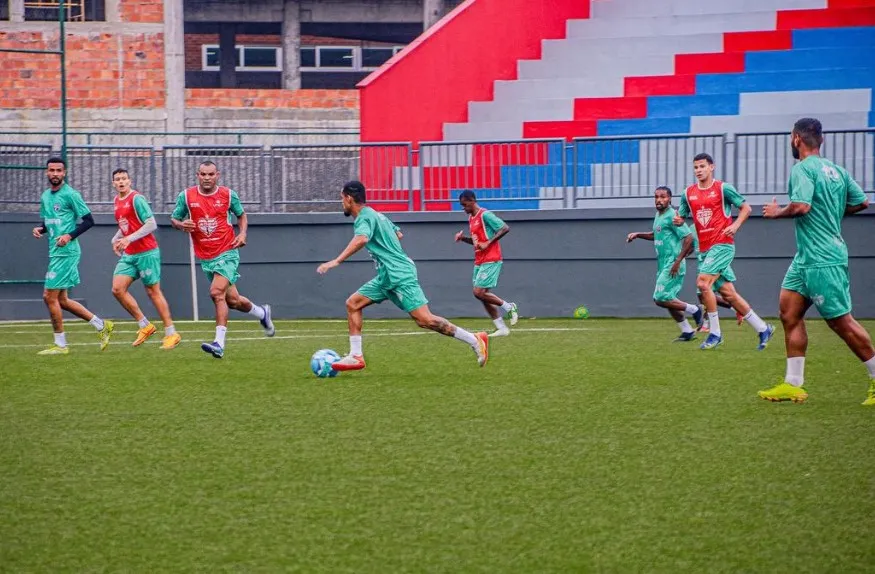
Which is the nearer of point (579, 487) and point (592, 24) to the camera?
point (579, 487)

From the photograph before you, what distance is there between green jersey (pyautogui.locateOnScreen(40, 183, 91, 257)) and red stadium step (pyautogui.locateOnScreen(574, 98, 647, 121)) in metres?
11.1

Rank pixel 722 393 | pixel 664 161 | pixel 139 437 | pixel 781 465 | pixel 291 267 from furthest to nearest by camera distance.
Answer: pixel 291 267
pixel 664 161
pixel 722 393
pixel 139 437
pixel 781 465

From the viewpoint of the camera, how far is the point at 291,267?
20344 millimetres

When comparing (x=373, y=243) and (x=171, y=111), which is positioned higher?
(x=171, y=111)

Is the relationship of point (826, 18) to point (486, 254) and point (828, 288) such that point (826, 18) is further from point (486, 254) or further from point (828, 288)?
point (828, 288)

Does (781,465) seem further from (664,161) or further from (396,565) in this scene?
(664,161)

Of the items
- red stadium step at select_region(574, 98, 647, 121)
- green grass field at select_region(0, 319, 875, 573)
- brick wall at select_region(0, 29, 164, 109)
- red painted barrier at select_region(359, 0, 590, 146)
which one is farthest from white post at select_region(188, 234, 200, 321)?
brick wall at select_region(0, 29, 164, 109)

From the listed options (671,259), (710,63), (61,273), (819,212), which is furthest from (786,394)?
(710,63)

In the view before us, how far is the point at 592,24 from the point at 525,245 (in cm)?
612

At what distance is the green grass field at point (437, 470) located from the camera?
4.70 metres

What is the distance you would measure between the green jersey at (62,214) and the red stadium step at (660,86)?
1164 centimetres

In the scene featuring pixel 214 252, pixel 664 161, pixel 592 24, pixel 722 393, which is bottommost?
pixel 722 393

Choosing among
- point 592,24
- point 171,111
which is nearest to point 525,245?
point 592,24

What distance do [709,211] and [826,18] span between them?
409 inches
